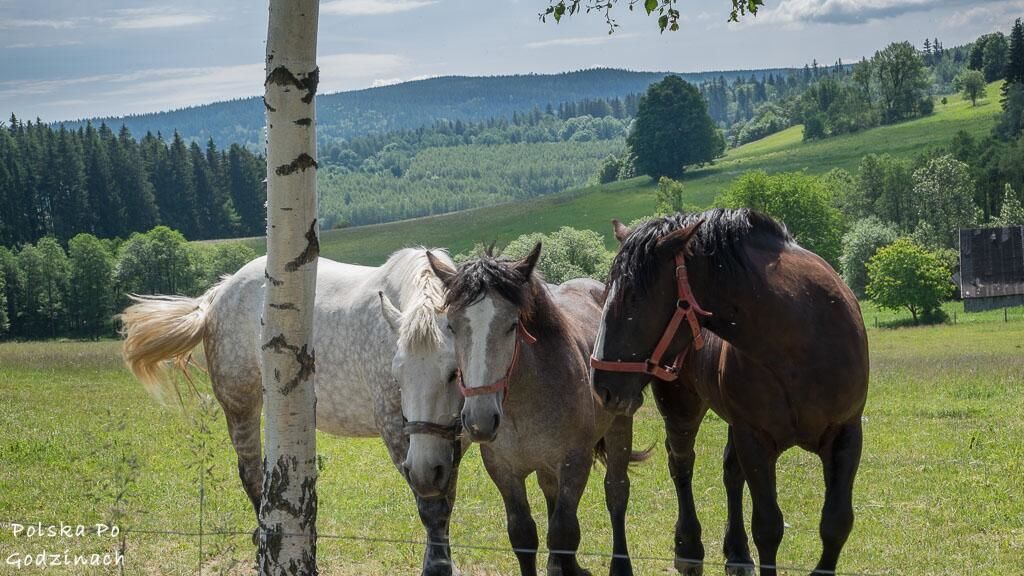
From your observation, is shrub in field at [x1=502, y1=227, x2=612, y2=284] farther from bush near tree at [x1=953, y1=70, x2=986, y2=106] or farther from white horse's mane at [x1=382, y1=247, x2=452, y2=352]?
bush near tree at [x1=953, y1=70, x2=986, y2=106]

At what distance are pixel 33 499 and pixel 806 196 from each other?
71132mm

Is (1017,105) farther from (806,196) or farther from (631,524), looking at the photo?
(631,524)

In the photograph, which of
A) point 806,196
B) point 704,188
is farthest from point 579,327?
point 704,188

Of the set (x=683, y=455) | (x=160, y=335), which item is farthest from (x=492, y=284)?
(x=160, y=335)

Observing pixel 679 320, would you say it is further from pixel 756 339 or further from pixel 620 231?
pixel 620 231

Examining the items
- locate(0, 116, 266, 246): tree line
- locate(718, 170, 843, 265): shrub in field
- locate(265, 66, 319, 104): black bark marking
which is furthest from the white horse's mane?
locate(0, 116, 266, 246): tree line

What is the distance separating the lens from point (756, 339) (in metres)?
Answer: 5.43

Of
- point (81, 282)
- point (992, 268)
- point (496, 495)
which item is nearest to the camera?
point (496, 495)

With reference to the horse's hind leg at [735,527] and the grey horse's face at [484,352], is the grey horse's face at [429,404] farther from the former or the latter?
the horse's hind leg at [735,527]

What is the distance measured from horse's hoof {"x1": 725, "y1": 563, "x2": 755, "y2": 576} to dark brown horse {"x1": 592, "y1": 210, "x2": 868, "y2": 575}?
4.31 feet

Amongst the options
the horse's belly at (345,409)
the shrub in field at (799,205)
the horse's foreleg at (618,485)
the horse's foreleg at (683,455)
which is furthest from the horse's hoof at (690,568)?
the shrub in field at (799,205)

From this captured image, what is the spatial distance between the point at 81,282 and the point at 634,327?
77265 mm

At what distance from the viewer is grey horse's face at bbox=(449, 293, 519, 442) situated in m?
5.24

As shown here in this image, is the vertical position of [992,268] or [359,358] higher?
[359,358]
